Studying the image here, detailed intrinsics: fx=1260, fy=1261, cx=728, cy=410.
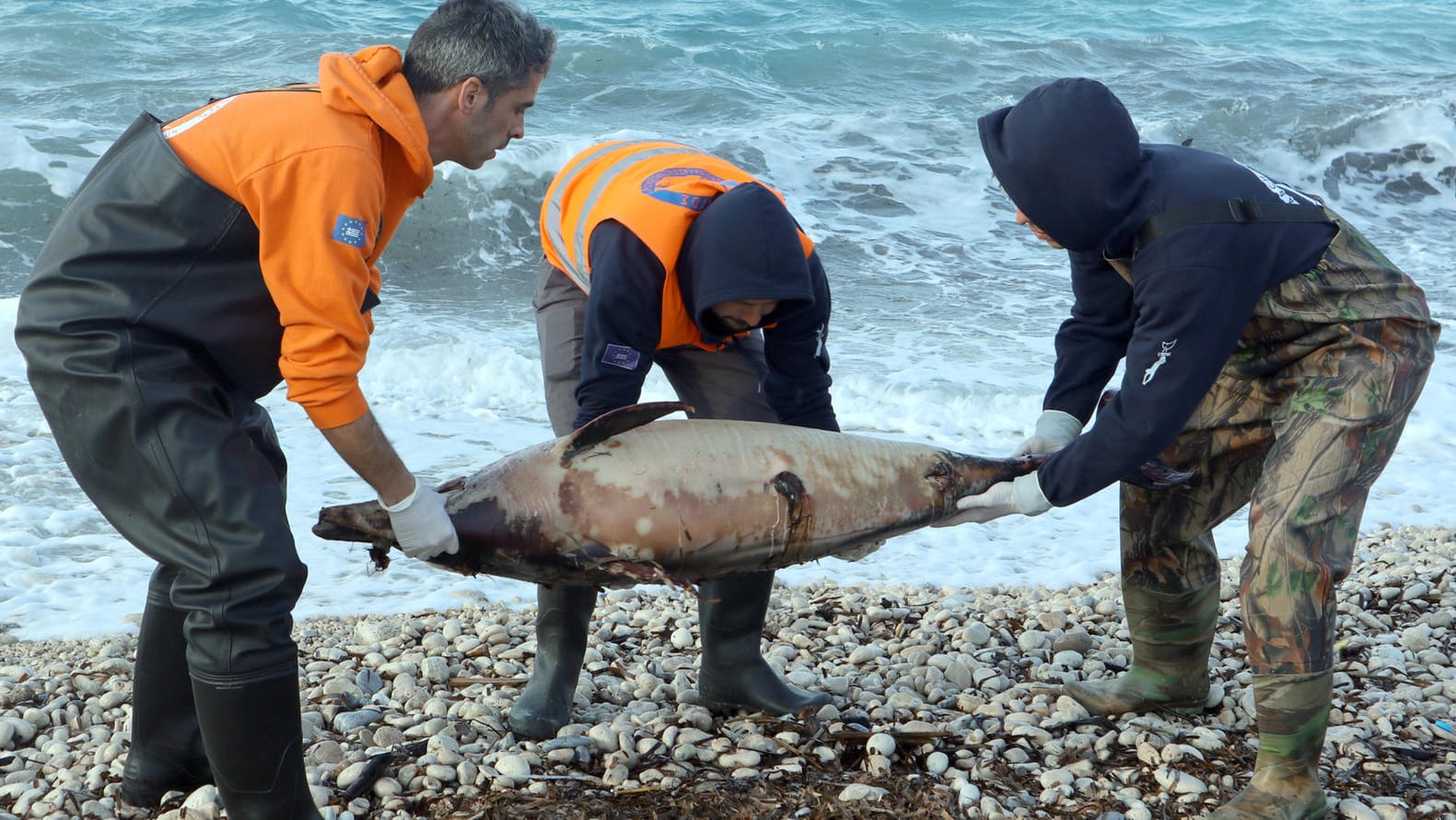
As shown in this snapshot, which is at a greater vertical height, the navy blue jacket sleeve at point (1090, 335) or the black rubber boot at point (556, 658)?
the navy blue jacket sleeve at point (1090, 335)

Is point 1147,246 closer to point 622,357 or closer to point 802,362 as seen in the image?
point 802,362

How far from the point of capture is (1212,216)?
3.17 m

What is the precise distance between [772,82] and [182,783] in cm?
1697

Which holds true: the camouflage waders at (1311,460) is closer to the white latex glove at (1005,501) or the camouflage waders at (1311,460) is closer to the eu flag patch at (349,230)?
the white latex glove at (1005,501)

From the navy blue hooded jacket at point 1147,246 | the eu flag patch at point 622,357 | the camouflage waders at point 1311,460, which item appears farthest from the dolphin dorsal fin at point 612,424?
the camouflage waders at point 1311,460

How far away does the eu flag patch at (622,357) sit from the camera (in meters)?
3.54

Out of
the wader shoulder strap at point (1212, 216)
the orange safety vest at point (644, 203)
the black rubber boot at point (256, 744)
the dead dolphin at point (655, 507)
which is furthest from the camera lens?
the orange safety vest at point (644, 203)

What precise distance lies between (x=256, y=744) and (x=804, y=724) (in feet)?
5.80

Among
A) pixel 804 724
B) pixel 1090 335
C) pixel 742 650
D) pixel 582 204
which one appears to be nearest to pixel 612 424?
pixel 582 204

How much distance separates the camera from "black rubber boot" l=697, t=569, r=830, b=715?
4.10 meters

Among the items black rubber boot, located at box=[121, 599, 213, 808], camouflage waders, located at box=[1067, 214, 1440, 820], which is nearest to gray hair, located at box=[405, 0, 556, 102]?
black rubber boot, located at box=[121, 599, 213, 808]

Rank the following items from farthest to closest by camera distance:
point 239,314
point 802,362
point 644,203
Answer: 1. point 802,362
2. point 644,203
3. point 239,314

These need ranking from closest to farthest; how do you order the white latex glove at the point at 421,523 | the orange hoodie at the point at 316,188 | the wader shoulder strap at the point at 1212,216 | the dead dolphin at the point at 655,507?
1. the orange hoodie at the point at 316,188
2. the white latex glove at the point at 421,523
3. the wader shoulder strap at the point at 1212,216
4. the dead dolphin at the point at 655,507

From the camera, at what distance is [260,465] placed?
2916mm
